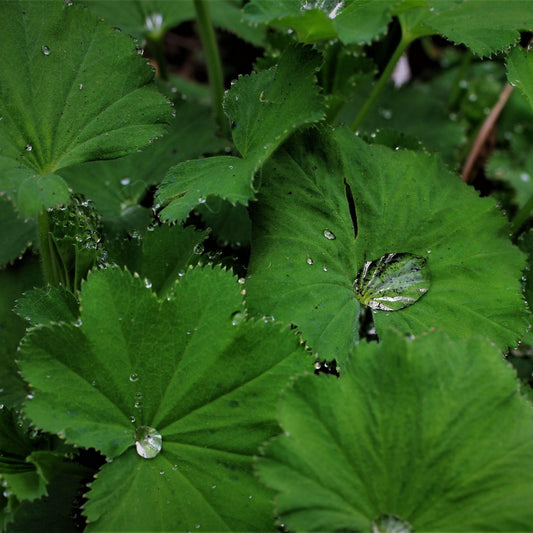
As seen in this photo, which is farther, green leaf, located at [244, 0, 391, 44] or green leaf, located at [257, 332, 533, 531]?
green leaf, located at [244, 0, 391, 44]

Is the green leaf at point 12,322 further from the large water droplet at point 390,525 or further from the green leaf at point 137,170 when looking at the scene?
the large water droplet at point 390,525

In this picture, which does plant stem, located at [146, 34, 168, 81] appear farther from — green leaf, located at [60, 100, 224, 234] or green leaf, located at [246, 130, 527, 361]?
green leaf, located at [246, 130, 527, 361]

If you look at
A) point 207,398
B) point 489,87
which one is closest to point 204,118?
point 207,398

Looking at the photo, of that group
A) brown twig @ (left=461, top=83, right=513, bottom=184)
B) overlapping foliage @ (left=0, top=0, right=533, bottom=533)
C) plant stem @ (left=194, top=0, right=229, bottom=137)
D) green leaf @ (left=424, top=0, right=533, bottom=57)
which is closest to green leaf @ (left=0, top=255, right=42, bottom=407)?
overlapping foliage @ (left=0, top=0, right=533, bottom=533)

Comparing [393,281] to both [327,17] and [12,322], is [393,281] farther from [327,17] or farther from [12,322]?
[12,322]

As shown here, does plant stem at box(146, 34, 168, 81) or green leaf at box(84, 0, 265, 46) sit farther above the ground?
green leaf at box(84, 0, 265, 46)

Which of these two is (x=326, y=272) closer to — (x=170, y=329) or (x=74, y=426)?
(x=170, y=329)
